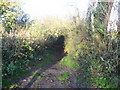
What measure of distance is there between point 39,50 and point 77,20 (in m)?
2.99

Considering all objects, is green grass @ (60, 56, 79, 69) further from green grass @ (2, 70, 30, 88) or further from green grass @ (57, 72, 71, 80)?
green grass @ (2, 70, 30, 88)

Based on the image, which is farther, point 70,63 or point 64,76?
point 70,63

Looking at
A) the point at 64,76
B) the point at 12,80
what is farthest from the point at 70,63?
the point at 12,80

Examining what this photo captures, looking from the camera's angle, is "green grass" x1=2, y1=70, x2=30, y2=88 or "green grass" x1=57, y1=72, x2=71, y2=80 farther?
"green grass" x1=57, y1=72, x2=71, y2=80

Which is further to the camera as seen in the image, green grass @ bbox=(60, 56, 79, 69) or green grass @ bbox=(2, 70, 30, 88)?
green grass @ bbox=(60, 56, 79, 69)

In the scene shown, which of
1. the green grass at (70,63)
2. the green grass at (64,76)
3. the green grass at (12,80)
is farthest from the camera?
the green grass at (70,63)

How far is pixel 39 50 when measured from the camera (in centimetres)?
910

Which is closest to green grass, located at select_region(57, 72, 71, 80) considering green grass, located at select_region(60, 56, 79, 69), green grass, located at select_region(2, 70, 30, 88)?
green grass, located at select_region(60, 56, 79, 69)

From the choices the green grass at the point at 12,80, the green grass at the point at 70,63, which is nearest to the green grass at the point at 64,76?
the green grass at the point at 70,63

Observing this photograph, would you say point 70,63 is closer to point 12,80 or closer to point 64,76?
point 64,76

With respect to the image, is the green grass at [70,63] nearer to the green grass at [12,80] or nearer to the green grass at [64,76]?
the green grass at [64,76]

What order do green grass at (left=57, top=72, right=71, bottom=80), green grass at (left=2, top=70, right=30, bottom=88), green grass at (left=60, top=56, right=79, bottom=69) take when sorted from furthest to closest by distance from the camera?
green grass at (left=60, top=56, right=79, bottom=69) < green grass at (left=57, top=72, right=71, bottom=80) < green grass at (left=2, top=70, right=30, bottom=88)

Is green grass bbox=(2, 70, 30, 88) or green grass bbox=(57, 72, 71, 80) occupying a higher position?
green grass bbox=(2, 70, 30, 88)

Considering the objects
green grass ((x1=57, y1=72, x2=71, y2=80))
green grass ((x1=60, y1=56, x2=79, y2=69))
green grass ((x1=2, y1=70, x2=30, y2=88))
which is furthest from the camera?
green grass ((x1=60, y1=56, x2=79, y2=69))
